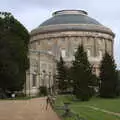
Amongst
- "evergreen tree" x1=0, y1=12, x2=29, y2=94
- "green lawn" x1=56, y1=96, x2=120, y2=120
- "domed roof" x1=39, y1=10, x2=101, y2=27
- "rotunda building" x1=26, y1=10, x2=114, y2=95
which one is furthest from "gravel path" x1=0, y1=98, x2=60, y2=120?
"domed roof" x1=39, y1=10, x2=101, y2=27

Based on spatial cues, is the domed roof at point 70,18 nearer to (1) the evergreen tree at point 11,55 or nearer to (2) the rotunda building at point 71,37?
(2) the rotunda building at point 71,37

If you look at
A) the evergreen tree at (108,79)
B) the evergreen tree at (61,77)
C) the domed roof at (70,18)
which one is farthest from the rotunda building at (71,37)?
the evergreen tree at (108,79)

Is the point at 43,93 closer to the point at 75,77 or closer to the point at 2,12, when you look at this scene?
the point at 75,77

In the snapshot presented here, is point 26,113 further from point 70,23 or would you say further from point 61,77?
point 70,23

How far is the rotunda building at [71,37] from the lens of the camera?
4877 inches

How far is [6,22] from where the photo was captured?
64.5 metres

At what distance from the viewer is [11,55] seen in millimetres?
61719

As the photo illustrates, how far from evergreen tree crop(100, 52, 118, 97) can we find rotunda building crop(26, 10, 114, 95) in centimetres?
3931

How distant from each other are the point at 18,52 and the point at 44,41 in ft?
212

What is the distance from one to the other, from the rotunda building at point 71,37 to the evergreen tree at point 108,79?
39.3 m

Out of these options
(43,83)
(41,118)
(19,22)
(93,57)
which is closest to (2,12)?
(41,118)

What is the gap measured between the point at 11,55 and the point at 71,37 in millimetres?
63823

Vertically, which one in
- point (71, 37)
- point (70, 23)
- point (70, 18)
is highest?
point (70, 18)

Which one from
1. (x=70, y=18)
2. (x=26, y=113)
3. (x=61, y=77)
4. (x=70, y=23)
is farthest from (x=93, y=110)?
(x=70, y=18)
